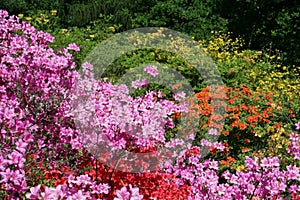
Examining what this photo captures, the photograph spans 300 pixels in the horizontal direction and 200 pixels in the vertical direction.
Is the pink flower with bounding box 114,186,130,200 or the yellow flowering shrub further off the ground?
the yellow flowering shrub

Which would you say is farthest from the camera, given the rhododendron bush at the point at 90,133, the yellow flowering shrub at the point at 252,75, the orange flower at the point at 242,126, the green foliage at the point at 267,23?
the green foliage at the point at 267,23

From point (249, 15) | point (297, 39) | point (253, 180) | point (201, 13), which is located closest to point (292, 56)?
point (297, 39)

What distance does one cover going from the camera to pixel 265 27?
32.7ft

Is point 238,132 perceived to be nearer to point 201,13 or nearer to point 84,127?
point 84,127

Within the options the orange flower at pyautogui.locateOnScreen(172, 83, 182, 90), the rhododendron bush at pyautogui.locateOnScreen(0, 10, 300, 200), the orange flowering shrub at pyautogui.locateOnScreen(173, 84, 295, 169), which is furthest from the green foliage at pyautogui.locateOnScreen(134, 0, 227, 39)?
the rhododendron bush at pyautogui.locateOnScreen(0, 10, 300, 200)

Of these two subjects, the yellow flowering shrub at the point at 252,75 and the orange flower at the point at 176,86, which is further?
the yellow flowering shrub at the point at 252,75

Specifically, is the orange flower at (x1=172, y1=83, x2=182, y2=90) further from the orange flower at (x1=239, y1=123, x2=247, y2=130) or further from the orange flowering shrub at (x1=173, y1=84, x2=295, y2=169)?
the orange flower at (x1=239, y1=123, x2=247, y2=130)

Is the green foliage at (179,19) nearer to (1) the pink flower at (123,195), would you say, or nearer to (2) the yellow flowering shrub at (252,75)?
(2) the yellow flowering shrub at (252,75)

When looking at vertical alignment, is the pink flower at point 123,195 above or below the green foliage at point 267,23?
below

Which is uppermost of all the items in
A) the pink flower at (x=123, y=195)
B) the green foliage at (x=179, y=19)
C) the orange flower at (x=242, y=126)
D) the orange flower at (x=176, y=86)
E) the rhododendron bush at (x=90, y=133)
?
the green foliage at (x=179, y=19)

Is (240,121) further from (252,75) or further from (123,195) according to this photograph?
(123,195)

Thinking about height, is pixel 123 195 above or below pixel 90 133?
below

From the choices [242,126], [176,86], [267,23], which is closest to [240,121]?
[242,126]

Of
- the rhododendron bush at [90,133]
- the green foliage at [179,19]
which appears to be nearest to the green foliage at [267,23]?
the green foliage at [179,19]
